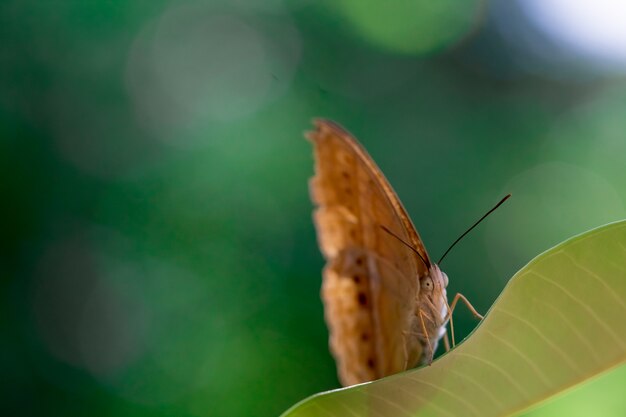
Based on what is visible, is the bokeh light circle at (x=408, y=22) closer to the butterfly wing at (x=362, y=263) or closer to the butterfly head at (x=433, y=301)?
the butterfly wing at (x=362, y=263)

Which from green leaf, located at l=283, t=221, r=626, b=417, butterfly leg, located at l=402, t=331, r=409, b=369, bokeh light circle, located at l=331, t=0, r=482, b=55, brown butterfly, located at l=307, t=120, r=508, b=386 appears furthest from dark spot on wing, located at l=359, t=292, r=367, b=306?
bokeh light circle, located at l=331, t=0, r=482, b=55

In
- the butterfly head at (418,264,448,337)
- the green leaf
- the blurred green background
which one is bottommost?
the blurred green background

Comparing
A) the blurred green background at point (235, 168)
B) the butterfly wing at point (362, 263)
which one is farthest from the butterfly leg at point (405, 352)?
the blurred green background at point (235, 168)

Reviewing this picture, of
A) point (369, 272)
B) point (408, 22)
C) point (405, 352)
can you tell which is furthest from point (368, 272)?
point (408, 22)

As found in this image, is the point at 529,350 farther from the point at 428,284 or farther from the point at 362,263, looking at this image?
the point at 362,263

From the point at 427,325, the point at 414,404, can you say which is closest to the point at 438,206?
the point at 427,325

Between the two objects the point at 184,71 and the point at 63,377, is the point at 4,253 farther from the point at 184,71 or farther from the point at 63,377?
the point at 184,71

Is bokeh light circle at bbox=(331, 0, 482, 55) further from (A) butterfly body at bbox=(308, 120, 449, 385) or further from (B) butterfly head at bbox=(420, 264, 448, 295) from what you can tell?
(B) butterfly head at bbox=(420, 264, 448, 295)
